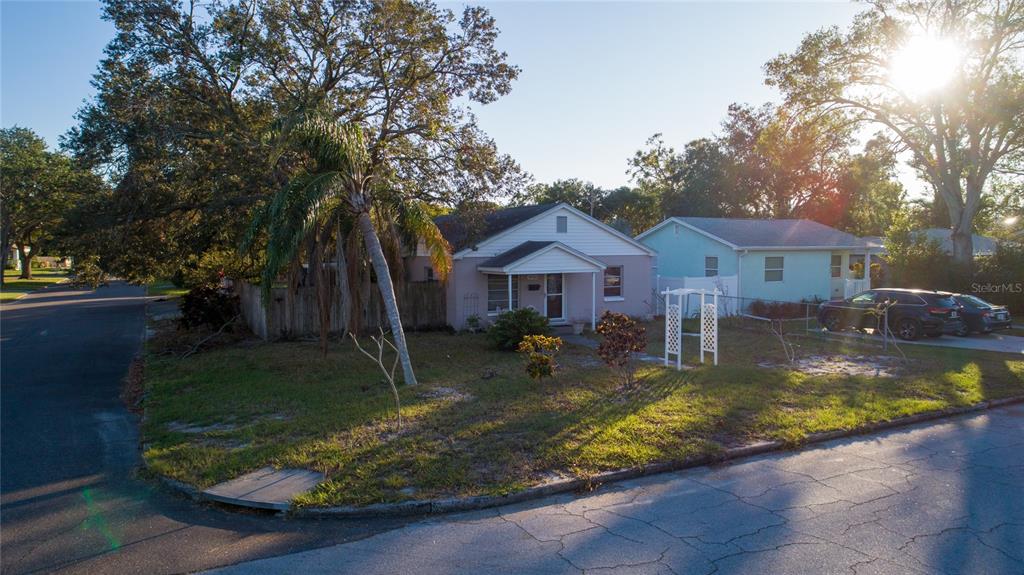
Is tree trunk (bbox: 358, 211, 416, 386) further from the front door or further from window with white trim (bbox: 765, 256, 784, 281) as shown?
window with white trim (bbox: 765, 256, 784, 281)

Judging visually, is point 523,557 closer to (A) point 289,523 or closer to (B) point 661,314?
(A) point 289,523

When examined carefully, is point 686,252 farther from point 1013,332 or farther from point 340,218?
point 340,218

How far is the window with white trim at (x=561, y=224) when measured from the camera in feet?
70.9

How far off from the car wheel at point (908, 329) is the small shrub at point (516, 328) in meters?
10.6

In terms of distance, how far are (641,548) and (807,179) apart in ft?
151

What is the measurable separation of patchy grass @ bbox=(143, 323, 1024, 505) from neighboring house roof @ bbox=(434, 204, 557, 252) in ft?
17.2

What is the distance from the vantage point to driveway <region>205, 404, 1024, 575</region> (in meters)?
5.07

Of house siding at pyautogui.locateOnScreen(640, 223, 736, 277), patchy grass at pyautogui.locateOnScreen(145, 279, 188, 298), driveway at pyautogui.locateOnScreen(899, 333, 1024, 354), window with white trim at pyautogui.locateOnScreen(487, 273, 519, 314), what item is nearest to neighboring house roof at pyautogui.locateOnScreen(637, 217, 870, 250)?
house siding at pyautogui.locateOnScreen(640, 223, 736, 277)

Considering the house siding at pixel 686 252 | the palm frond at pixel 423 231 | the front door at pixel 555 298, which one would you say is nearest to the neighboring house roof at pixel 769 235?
the house siding at pixel 686 252

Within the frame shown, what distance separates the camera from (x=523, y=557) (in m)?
5.23

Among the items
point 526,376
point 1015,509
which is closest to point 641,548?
point 1015,509

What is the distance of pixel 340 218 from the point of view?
12.9 meters

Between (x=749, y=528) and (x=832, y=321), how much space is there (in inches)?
645

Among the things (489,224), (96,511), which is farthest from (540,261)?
(96,511)
